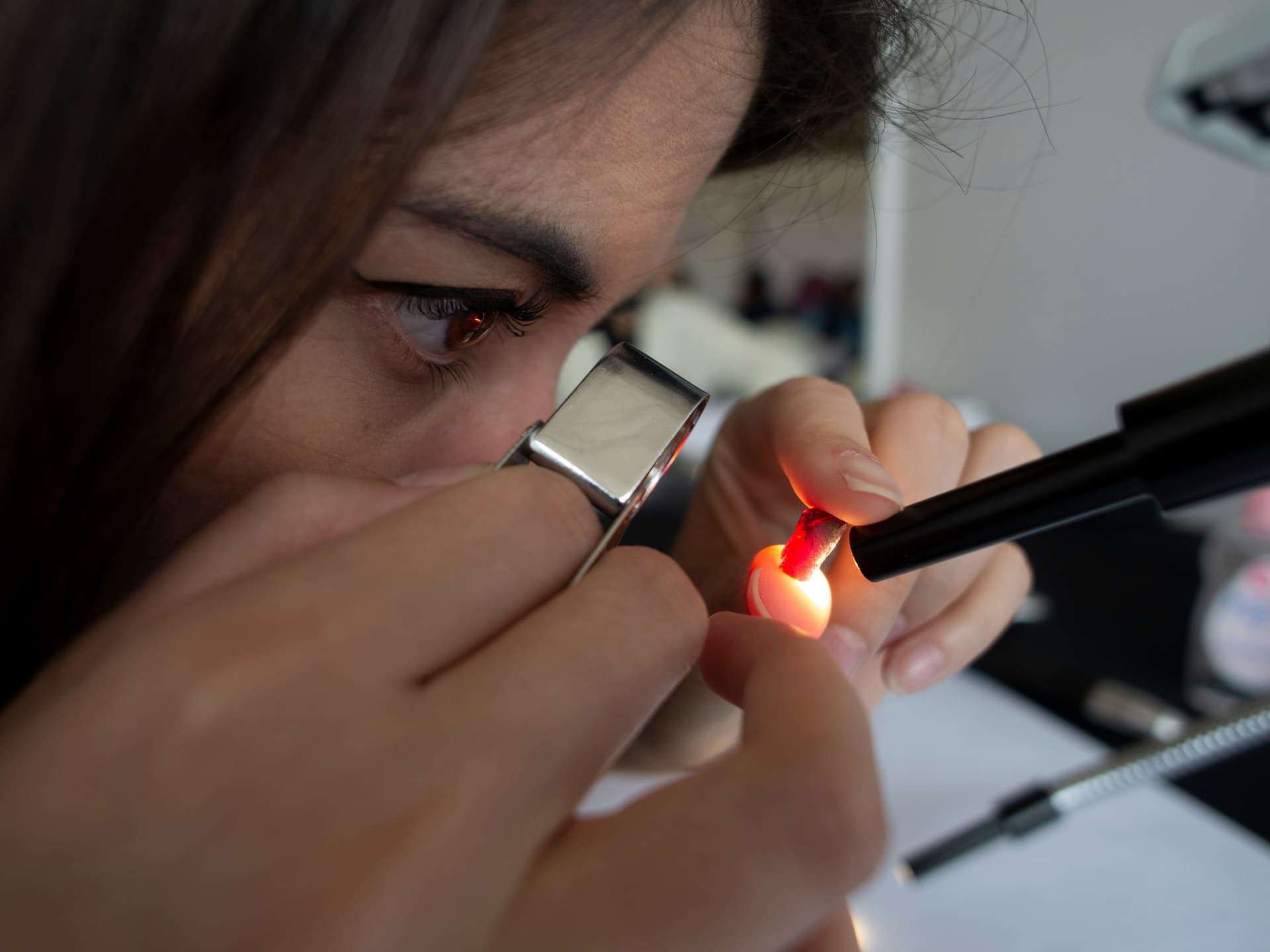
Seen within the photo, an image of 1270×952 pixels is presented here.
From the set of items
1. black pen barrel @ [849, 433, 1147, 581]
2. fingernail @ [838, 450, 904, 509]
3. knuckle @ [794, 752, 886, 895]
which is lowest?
knuckle @ [794, 752, 886, 895]

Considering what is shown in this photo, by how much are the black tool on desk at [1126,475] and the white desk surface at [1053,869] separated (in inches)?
13.3

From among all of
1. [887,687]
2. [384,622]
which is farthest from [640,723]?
[887,687]

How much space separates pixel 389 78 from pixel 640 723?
0.27 meters

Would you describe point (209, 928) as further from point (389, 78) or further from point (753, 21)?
point (753, 21)

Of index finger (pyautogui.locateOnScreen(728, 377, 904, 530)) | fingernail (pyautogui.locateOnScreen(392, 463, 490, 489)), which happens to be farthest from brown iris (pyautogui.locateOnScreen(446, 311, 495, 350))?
index finger (pyautogui.locateOnScreen(728, 377, 904, 530))

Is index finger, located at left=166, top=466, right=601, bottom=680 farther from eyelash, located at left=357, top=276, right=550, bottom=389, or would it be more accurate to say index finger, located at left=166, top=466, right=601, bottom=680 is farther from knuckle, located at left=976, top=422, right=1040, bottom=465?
knuckle, located at left=976, top=422, right=1040, bottom=465

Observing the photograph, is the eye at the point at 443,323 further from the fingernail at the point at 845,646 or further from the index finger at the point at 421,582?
the fingernail at the point at 845,646

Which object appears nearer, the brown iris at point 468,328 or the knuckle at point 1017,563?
the brown iris at point 468,328

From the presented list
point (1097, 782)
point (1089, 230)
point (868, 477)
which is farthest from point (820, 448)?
point (1089, 230)

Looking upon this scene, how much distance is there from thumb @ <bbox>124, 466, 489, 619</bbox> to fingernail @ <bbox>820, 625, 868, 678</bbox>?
0.26m

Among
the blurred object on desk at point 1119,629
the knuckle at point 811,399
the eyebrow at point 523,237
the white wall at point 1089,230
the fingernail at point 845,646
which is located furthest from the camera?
the white wall at point 1089,230

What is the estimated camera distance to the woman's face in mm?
361

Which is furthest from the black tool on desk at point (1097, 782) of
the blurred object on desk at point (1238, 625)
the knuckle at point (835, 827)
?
the knuckle at point (835, 827)

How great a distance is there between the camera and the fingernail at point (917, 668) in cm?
57
